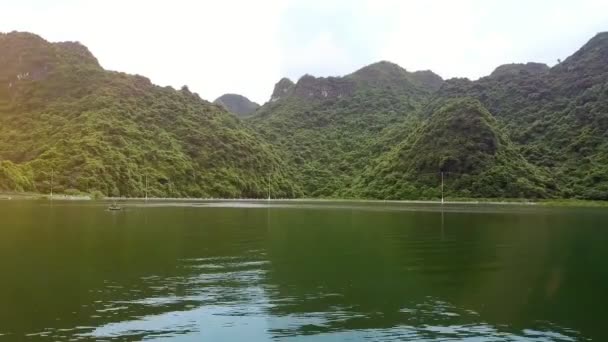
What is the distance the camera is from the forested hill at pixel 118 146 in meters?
132

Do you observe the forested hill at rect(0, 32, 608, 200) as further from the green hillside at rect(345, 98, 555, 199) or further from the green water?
the green water

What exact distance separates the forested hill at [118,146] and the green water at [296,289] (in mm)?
101009

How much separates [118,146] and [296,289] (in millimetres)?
141469

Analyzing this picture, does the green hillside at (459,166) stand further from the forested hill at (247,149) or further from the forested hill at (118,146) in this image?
the forested hill at (118,146)

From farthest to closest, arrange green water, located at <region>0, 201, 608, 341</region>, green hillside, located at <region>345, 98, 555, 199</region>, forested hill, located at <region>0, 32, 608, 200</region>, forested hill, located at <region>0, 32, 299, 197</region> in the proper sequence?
1. green hillside, located at <region>345, 98, 555, 199</region>
2. forested hill, located at <region>0, 32, 608, 200</region>
3. forested hill, located at <region>0, 32, 299, 197</region>
4. green water, located at <region>0, 201, 608, 341</region>

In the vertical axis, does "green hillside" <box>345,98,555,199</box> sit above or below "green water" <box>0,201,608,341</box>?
above

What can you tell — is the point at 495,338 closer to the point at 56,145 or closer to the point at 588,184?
the point at 588,184

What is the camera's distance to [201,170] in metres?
166

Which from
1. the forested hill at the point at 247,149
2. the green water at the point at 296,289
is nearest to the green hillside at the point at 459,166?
the forested hill at the point at 247,149

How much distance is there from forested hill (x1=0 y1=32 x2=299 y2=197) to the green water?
10101 cm

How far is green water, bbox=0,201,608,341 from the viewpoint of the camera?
1455 cm

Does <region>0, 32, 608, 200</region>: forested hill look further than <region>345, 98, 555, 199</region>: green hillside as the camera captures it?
No

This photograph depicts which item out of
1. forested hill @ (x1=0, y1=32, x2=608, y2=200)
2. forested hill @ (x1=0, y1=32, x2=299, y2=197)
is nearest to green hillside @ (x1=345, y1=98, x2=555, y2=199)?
forested hill @ (x1=0, y1=32, x2=608, y2=200)

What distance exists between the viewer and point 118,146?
152 meters
